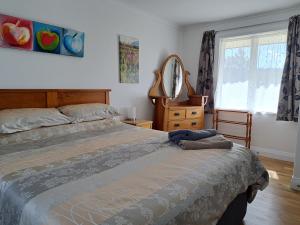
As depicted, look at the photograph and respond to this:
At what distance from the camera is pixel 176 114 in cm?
368

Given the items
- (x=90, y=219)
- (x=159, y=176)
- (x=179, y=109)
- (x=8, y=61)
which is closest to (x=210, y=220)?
(x=159, y=176)

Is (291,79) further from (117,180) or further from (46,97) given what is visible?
(46,97)

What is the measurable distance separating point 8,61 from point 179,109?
2.45 meters

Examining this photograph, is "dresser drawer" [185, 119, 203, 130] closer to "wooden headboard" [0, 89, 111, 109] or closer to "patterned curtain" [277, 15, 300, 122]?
"patterned curtain" [277, 15, 300, 122]

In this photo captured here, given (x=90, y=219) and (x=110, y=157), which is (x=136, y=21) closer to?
(x=110, y=157)

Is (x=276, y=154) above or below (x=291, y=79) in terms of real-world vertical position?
below

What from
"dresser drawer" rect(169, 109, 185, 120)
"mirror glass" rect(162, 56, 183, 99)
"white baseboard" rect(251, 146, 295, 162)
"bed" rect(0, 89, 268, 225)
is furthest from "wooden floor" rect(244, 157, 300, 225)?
"mirror glass" rect(162, 56, 183, 99)

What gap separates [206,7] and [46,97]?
2.56 meters

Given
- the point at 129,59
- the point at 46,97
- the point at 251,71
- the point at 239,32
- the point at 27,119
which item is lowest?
the point at 27,119

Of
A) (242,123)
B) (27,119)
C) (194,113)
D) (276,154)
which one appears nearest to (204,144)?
(27,119)

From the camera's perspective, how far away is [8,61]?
2230mm

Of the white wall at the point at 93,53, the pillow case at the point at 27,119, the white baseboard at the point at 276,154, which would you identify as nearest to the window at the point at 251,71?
the white baseboard at the point at 276,154

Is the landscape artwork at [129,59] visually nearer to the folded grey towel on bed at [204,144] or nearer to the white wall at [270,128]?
the white wall at [270,128]

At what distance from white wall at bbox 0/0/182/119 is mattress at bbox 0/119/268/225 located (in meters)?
0.86
